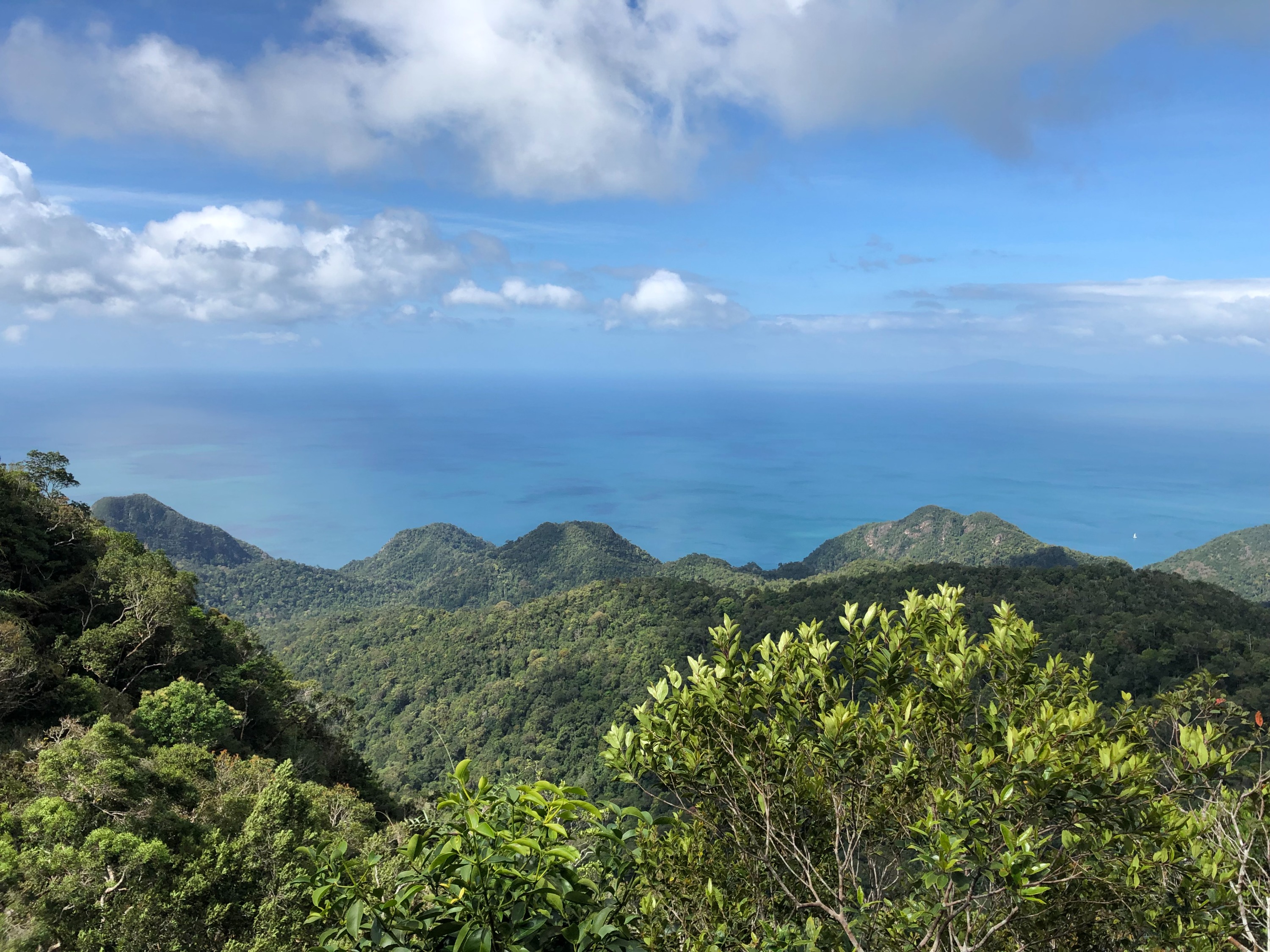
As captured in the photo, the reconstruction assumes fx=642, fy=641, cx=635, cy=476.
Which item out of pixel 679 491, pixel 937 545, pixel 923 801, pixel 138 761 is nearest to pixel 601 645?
pixel 138 761

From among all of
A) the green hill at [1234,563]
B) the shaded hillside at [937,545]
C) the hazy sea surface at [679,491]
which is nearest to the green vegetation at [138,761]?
the shaded hillside at [937,545]

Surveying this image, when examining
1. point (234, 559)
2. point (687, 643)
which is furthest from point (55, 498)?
point (234, 559)

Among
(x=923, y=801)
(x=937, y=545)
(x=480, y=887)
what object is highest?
(x=480, y=887)

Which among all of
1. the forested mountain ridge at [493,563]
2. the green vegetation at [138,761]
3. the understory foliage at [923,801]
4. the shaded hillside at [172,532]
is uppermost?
the understory foliage at [923,801]

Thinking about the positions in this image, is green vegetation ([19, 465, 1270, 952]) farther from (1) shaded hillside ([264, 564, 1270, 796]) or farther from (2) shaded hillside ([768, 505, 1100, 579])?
(2) shaded hillside ([768, 505, 1100, 579])

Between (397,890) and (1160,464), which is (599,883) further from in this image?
(1160,464)

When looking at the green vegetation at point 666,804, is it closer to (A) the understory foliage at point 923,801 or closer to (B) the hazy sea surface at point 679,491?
(A) the understory foliage at point 923,801

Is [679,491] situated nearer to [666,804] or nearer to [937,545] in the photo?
[937,545]
